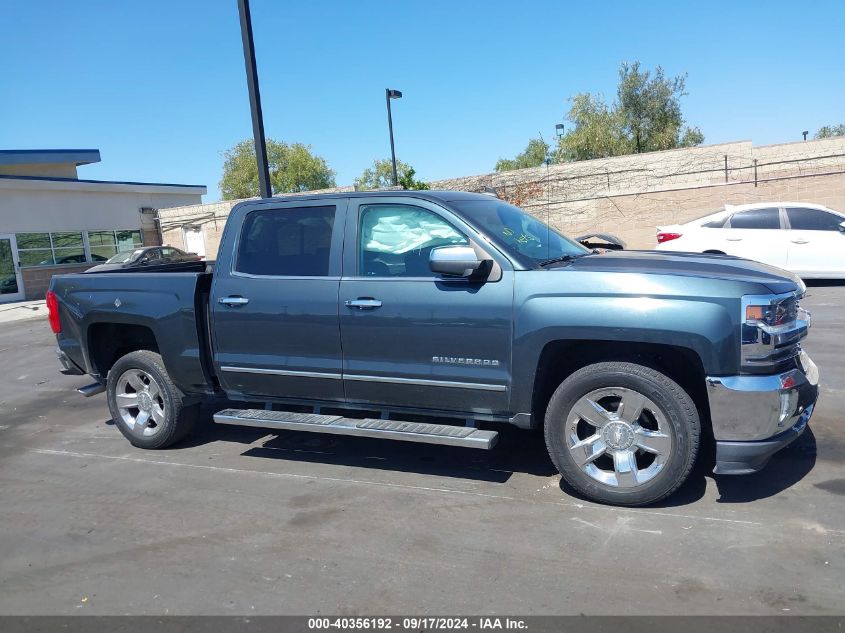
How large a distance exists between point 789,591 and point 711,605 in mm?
403

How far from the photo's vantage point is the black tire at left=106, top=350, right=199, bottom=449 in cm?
571

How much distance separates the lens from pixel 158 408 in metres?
5.87

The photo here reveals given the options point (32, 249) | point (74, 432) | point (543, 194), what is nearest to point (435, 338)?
point (74, 432)

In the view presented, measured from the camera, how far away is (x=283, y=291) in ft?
16.6

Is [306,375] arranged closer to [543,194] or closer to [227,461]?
[227,461]

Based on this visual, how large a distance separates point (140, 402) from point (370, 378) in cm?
234

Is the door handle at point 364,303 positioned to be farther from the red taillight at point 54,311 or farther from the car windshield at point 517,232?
the red taillight at point 54,311

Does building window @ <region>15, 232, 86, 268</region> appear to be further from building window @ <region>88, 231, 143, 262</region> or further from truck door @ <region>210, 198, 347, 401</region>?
truck door @ <region>210, 198, 347, 401</region>

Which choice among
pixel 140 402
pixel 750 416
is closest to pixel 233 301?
pixel 140 402

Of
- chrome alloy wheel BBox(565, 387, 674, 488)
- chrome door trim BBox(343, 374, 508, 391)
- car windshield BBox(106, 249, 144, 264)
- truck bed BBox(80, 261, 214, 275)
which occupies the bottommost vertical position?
chrome alloy wheel BBox(565, 387, 674, 488)

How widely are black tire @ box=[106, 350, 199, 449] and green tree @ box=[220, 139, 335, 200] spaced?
5599 centimetres

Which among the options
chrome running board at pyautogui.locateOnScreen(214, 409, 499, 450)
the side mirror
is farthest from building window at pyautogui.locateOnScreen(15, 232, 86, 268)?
the side mirror

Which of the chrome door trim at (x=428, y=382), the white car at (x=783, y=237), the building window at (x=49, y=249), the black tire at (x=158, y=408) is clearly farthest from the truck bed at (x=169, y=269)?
the building window at (x=49, y=249)

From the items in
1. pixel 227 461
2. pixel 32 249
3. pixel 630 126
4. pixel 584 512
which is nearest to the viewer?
pixel 584 512
